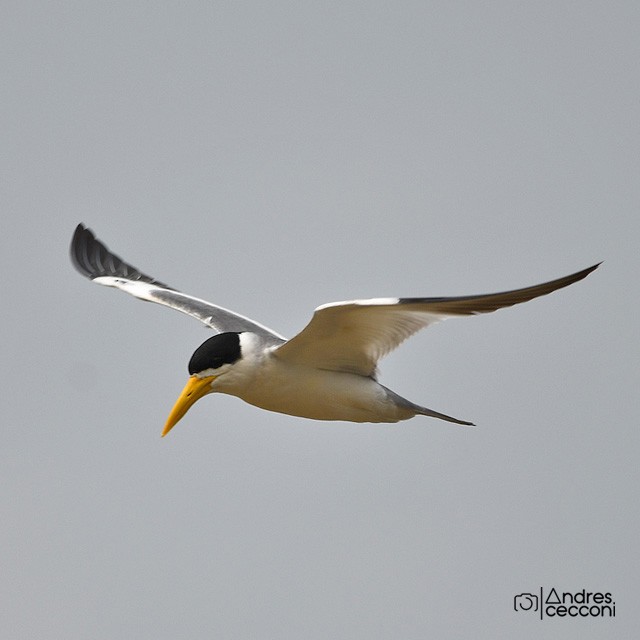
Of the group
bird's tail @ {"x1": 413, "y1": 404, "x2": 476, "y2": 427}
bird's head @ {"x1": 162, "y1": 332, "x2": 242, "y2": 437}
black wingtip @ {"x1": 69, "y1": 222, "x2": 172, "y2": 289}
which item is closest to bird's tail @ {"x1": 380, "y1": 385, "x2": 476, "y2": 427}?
bird's tail @ {"x1": 413, "y1": 404, "x2": 476, "y2": 427}

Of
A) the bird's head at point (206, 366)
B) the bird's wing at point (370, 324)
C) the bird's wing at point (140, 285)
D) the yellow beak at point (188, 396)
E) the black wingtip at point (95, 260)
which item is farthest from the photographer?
the black wingtip at point (95, 260)

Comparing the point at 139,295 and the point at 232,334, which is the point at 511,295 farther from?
the point at 139,295

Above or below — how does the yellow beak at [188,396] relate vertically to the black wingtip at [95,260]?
below

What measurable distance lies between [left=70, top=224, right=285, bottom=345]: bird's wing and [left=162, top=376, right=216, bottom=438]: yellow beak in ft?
2.78

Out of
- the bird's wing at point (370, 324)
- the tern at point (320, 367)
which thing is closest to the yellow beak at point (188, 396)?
the tern at point (320, 367)

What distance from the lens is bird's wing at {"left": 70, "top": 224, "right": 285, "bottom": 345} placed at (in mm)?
12938

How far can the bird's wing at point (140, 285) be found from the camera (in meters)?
12.9

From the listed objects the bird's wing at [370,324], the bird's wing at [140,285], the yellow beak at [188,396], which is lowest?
the yellow beak at [188,396]

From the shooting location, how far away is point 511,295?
29.5 feet

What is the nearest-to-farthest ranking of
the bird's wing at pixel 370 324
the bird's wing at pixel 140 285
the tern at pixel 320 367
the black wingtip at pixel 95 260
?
the bird's wing at pixel 370 324 < the tern at pixel 320 367 < the bird's wing at pixel 140 285 < the black wingtip at pixel 95 260

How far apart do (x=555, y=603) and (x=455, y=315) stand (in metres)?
4.16

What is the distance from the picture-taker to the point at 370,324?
10.2 m

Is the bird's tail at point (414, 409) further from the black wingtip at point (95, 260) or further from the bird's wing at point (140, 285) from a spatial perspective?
the black wingtip at point (95, 260)

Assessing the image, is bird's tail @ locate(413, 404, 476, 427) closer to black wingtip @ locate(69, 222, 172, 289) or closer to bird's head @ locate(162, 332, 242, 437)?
bird's head @ locate(162, 332, 242, 437)
